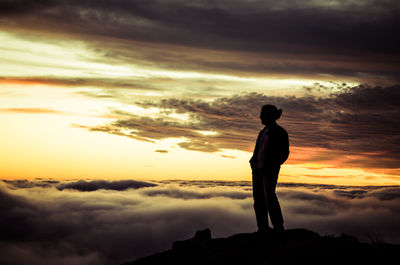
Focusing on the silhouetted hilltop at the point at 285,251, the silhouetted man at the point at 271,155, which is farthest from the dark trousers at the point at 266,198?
the silhouetted hilltop at the point at 285,251

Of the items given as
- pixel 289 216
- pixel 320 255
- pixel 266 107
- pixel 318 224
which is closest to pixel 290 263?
pixel 320 255

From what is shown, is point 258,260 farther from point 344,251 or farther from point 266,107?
point 266,107

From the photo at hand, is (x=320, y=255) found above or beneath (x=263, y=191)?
beneath

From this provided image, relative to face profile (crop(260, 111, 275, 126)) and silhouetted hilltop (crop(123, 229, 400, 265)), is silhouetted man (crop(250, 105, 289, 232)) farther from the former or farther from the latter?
silhouetted hilltop (crop(123, 229, 400, 265))

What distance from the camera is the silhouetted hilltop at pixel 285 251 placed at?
20.2 feet

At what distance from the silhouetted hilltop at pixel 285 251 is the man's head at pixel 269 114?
2387mm

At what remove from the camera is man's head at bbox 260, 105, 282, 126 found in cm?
765

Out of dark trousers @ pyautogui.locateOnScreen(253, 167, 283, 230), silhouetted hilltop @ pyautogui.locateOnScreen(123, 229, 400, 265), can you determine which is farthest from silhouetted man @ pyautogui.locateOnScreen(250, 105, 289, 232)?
silhouetted hilltop @ pyautogui.locateOnScreen(123, 229, 400, 265)

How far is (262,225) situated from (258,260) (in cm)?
155

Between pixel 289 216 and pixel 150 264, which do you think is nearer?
pixel 150 264

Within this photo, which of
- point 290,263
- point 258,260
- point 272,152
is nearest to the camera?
point 290,263

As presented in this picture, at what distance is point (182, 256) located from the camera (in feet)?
28.2

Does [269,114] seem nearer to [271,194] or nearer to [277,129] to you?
[277,129]

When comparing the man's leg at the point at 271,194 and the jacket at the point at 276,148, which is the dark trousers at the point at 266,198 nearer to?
the man's leg at the point at 271,194
